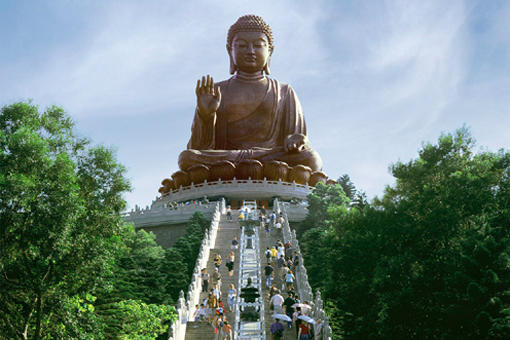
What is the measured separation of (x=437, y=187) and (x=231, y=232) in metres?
8.71

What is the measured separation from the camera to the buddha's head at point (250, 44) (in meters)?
36.9

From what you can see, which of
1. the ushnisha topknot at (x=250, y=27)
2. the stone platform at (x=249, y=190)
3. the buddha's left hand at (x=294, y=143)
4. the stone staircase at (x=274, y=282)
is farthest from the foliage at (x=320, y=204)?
the ushnisha topknot at (x=250, y=27)

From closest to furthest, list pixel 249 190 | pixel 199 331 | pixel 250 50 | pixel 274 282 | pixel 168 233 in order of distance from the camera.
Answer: pixel 199 331, pixel 274 282, pixel 168 233, pixel 249 190, pixel 250 50

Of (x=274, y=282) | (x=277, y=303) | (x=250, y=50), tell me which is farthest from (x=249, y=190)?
(x=277, y=303)

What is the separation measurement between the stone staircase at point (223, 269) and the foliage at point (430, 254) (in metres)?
2.58

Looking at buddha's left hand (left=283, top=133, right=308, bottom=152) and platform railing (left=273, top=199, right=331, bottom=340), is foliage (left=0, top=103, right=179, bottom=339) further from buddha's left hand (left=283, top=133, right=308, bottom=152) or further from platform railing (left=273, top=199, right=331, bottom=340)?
buddha's left hand (left=283, top=133, right=308, bottom=152)

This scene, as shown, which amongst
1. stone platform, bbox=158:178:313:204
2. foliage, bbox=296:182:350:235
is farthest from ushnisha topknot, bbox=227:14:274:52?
foliage, bbox=296:182:350:235

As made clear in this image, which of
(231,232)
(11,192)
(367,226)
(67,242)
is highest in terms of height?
(231,232)

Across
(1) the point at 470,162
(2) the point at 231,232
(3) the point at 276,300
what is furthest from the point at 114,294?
(1) the point at 470,162

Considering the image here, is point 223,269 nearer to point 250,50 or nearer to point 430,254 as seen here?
point 430,254

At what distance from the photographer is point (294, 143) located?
33719mm

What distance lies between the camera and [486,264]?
10.7 m

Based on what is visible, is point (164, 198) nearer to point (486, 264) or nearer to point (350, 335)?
point (350, 335)

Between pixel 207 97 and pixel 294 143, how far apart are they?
5.86 metres
